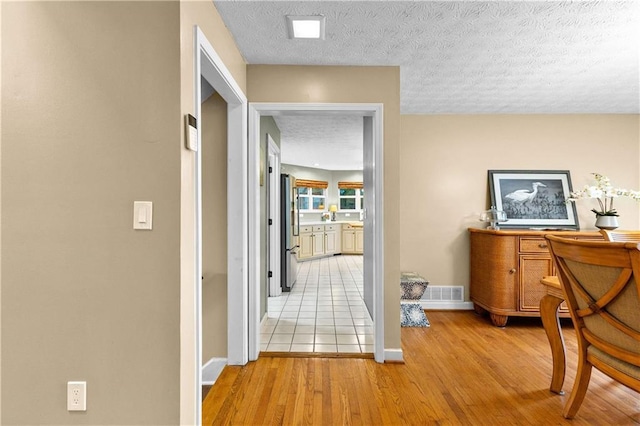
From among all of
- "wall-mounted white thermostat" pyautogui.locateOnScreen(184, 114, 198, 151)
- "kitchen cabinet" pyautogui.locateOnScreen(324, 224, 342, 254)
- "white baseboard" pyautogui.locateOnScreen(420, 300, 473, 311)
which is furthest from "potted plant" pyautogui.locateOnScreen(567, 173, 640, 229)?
"kitchen cabinet" pyautogui.locateOnScreen(324, 224, 342, 254)

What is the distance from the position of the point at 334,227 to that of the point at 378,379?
6.28 metres

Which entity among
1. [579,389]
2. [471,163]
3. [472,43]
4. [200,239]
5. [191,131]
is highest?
[472,43]

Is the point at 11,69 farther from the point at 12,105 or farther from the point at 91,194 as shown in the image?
the point at 91,194

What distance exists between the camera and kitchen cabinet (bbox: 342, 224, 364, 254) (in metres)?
8.83

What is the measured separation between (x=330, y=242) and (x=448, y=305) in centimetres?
475

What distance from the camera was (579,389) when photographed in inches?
73.1

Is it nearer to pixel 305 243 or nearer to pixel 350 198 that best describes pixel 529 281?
pixel 305 243

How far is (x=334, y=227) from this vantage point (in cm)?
854

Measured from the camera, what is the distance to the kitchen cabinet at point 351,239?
29.0 ft

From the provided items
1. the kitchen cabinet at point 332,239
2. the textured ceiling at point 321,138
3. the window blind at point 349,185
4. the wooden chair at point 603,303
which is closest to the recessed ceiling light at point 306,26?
the textured ceiling at point 321,138

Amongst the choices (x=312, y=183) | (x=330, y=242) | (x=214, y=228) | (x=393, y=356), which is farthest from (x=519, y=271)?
(x=312, y=183)

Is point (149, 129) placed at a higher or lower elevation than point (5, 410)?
higher

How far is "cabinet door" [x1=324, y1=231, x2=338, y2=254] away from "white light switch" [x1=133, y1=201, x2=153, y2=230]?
6938mm

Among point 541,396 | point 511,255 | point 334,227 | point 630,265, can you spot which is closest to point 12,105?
point 630,265
